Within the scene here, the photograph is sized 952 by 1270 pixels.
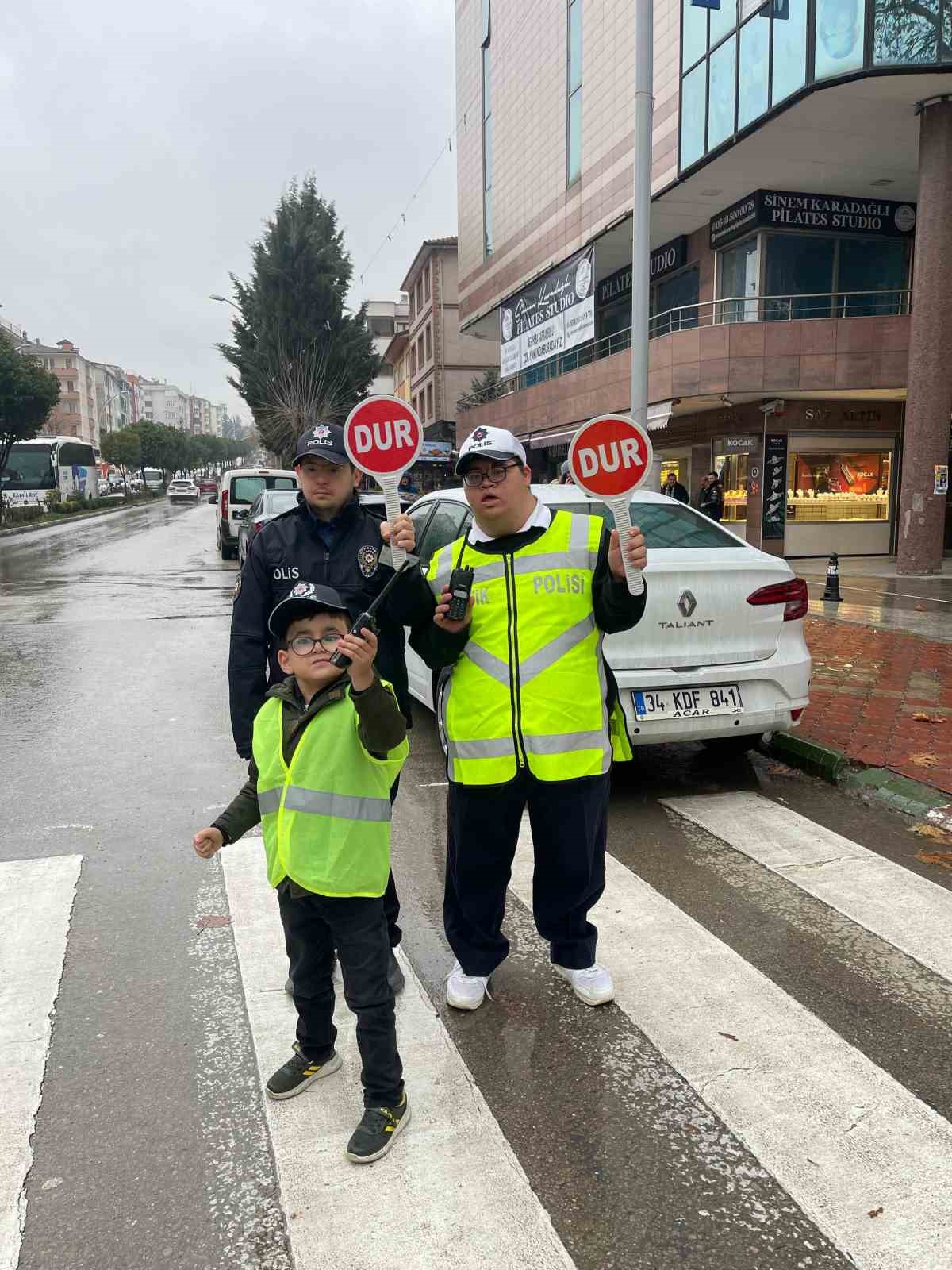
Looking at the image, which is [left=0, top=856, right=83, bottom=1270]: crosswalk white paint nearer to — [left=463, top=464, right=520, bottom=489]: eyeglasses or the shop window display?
[left=463, top=464, right=520, bottom=489]: eyeglasses

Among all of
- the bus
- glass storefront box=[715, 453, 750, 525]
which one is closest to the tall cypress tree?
the bus

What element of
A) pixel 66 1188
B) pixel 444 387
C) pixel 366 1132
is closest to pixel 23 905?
pixel 66 1188

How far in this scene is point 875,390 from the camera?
19688 mm

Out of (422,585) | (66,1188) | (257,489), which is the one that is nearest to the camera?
(66,1188)

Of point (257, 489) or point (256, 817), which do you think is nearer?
point (256, 817)

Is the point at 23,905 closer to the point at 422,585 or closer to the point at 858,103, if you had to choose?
the point at 422,585

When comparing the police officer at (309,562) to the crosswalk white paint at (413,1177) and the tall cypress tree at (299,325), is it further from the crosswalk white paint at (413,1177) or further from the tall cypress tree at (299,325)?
the tall cypress tree at (299,325)

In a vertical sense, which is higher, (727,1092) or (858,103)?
(858,103)

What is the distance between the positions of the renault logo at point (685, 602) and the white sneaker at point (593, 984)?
2.20 meters

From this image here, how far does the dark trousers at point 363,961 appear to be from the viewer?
2449 mm

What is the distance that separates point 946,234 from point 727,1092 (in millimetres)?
17117

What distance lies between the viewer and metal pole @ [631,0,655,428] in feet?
35.7

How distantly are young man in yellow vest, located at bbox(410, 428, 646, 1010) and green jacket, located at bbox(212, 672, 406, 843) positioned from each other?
0.54 meters

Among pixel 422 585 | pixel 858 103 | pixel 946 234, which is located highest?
pixel 858 103
